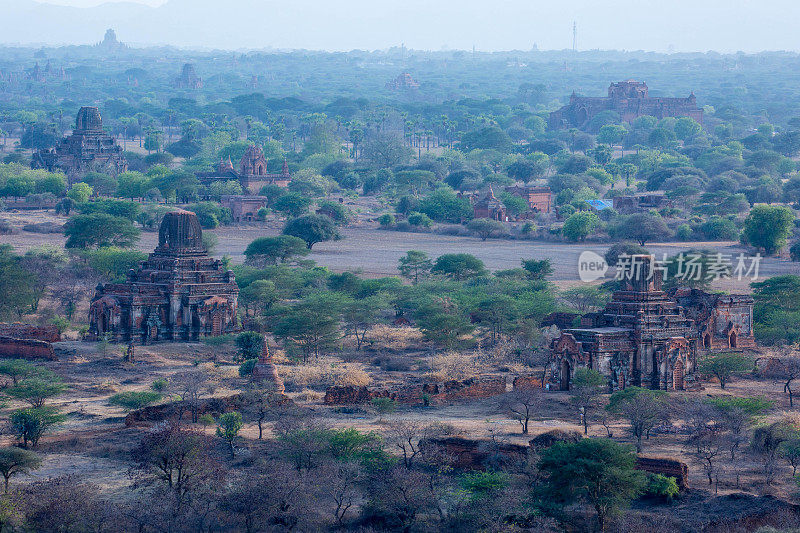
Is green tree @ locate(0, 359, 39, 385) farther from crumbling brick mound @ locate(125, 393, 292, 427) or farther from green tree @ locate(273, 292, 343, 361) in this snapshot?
green tree @ locate(273, 292, 343, 361)

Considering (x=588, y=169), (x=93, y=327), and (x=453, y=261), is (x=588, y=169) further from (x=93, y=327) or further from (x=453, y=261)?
(x=93, y=327)

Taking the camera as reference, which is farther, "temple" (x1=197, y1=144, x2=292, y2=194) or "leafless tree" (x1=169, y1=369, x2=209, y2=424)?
"temple" (x1=197, y1=144, x2=292, y2=194)

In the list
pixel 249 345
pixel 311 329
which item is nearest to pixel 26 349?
pixel 249 345

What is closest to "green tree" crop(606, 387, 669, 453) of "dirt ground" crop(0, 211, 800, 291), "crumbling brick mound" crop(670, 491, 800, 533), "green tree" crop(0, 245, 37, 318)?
"crumbling brick mound" crop(670, 491, 800, 533)

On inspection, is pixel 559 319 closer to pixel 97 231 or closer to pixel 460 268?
pixel 460 268

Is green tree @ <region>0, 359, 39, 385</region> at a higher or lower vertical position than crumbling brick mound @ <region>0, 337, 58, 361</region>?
higher

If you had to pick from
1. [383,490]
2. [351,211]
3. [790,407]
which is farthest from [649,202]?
[383,490]
